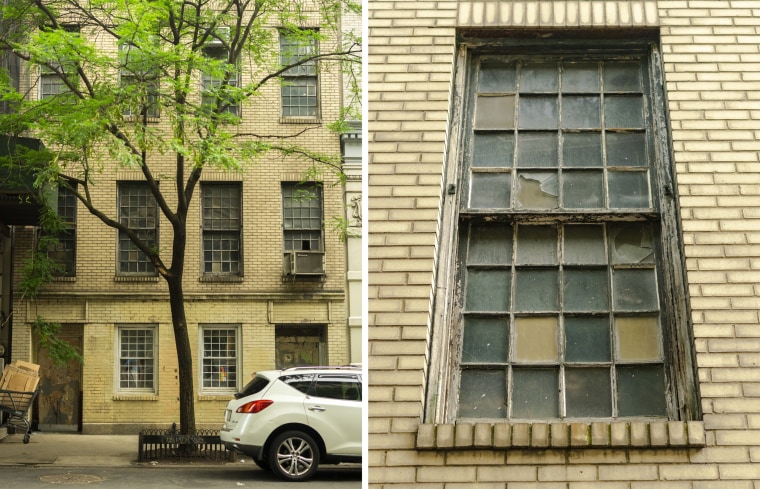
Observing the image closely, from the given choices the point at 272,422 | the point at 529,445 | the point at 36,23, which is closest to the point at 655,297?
the point at 529,445

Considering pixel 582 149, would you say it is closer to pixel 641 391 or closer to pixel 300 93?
pixel 641 391

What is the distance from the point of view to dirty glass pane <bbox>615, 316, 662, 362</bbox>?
515 cm

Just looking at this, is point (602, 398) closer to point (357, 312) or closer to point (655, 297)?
point (655, 297)

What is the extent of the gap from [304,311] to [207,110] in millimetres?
Answer: 6272

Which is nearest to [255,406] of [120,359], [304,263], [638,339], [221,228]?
[304,263]

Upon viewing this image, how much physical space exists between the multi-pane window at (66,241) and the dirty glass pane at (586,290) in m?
18.0

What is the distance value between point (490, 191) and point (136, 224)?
1735cm

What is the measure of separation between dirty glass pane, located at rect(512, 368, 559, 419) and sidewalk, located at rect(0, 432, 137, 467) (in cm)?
1303

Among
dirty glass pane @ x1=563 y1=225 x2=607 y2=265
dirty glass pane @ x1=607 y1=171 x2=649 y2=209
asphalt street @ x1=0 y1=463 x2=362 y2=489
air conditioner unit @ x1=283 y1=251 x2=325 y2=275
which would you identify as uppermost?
air conditioner unit @ x1=283 y1=251 x2=325 y2=275

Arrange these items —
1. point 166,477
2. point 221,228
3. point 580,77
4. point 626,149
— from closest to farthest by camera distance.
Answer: point 626,149, point 580,77, point 166,477, point 221,228

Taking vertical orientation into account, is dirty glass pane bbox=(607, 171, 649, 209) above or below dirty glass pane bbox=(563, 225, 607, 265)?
above

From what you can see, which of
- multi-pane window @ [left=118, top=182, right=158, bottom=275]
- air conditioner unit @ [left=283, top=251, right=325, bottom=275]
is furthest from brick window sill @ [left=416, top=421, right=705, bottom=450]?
multi-pane window @ [left=118, top=182, right=158, bottom=275]

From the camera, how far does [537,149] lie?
5746 mm

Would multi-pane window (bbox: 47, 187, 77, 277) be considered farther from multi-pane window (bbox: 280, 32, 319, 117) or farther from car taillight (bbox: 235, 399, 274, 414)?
car taillight (bbox: 235, 399, 274, 414)
